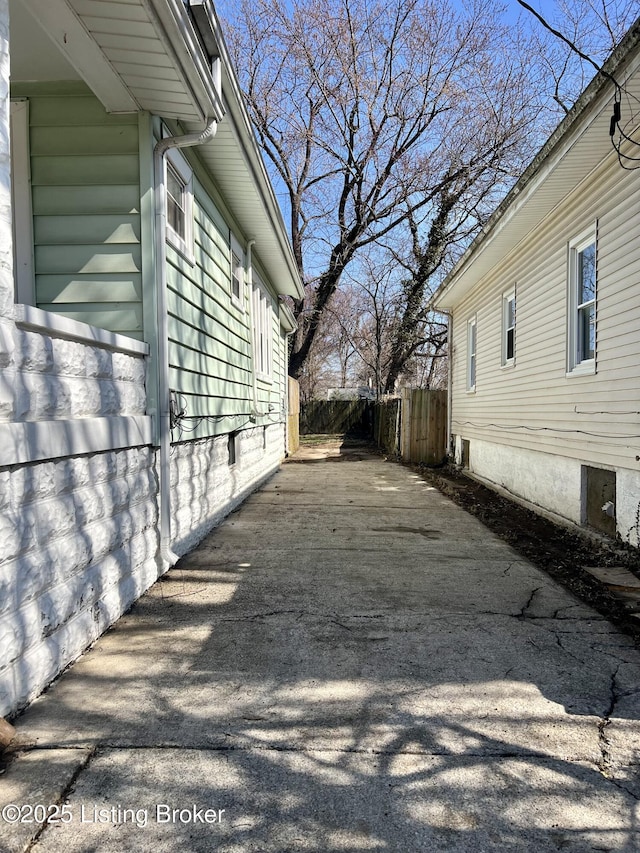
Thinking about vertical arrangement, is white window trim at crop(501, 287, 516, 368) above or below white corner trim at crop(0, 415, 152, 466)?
above

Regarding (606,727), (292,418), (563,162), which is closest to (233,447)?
(563,162)

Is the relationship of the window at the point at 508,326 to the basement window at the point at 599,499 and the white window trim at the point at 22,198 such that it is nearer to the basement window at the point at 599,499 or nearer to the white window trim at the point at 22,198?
the basement window at the point at 599,499

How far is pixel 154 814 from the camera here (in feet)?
5.84

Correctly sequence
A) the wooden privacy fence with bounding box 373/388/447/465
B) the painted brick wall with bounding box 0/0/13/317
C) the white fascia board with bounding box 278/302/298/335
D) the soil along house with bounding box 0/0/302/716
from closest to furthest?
the painted brick wall with bounding box 0/0/13/317, the soil along house with bounding box 0/0/302/716, the white fascia board with bounding box 278/302/298/335, the wooden privacy fence with bounding box 373/388/447/465

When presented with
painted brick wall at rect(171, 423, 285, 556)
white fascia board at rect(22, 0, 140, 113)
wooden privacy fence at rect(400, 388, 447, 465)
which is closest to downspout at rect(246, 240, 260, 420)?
painted brick wall at rect(171, 423, 285, 556)

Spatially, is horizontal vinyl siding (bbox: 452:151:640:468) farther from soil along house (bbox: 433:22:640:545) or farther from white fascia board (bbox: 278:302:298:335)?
white fascia board (bbox: 278:302:298:335)

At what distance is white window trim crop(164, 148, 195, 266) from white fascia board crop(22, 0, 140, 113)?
55cm

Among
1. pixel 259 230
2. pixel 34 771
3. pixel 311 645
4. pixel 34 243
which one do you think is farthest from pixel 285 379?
pixel 34 771

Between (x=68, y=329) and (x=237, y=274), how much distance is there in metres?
4.93

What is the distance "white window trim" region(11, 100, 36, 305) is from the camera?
12.8 ft

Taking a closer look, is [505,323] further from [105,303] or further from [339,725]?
[339,725]

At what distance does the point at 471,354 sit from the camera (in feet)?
37.2

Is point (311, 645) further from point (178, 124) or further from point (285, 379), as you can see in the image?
point (285, 379)

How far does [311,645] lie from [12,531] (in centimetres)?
165
